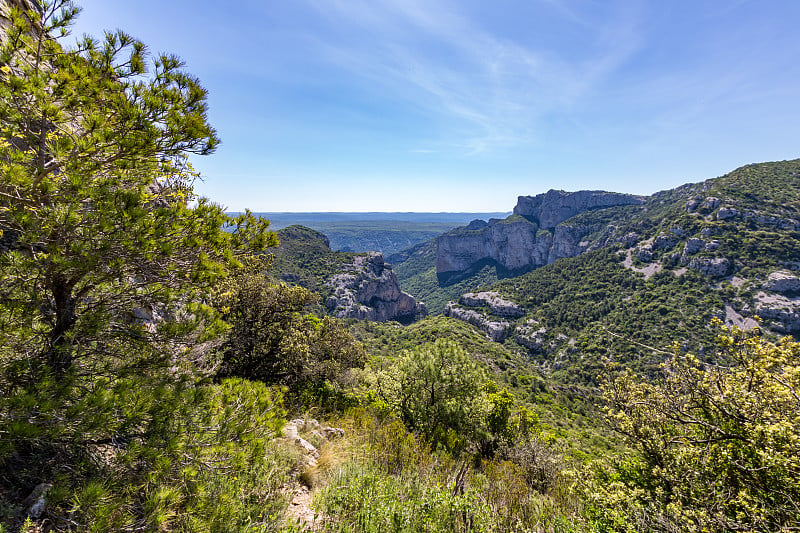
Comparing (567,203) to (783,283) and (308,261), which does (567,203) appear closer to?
(783,283)

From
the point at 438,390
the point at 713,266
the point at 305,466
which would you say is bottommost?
the point at 713,266

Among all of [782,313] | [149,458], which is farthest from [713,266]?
[149,458]

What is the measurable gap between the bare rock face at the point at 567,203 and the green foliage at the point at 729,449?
7407 inches

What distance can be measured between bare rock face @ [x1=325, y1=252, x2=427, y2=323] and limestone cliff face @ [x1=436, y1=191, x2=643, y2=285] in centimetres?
6907

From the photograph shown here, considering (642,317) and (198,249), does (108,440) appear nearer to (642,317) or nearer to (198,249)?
(198,249)

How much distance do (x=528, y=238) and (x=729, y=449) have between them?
178 m

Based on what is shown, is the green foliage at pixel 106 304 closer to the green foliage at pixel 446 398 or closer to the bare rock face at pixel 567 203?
the green foliage at pixel 446 398

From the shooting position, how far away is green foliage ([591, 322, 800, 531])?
12.0ft

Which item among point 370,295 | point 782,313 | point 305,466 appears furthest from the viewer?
point 370,295

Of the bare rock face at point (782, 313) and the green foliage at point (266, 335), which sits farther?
the bare rock face at point (782, 313)

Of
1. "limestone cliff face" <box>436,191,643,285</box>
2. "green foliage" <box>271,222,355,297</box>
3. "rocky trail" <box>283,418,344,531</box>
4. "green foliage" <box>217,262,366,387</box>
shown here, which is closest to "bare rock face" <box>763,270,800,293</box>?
"limestone cliff face" <box>436,191,643,285</box>

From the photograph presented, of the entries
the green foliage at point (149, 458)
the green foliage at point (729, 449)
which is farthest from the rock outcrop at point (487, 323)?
the green foliage at point (149, 458)

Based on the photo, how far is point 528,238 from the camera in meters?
167

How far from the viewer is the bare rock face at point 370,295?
306 ft
